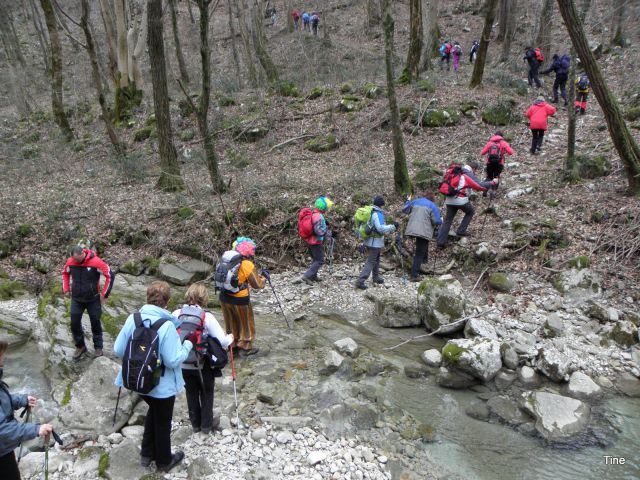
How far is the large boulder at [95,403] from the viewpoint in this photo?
488cm

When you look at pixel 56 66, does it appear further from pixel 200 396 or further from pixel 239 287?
pixel 200 396

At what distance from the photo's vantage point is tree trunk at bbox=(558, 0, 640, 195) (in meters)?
8.58

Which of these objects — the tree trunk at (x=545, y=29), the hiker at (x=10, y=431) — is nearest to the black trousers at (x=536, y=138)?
the tree trunk at (x=545, y=29)

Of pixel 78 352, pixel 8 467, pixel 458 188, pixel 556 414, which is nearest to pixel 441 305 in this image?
pixel 556 414

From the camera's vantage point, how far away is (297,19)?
29766 mm

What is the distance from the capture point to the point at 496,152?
33.6ft

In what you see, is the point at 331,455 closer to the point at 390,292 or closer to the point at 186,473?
the point at 186,473

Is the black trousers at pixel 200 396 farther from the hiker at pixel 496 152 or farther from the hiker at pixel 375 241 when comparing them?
the hiker at pixel 496 152

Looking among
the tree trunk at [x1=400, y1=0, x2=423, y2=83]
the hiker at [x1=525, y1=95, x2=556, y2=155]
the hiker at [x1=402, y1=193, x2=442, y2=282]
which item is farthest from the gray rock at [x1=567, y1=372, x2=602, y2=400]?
the tree trunk at [x1=400, y1=0, x2=423, y2=83]

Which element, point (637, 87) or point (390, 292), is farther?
point (637, 87)

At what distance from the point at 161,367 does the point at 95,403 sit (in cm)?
184

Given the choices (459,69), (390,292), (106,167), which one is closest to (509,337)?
(390,292)

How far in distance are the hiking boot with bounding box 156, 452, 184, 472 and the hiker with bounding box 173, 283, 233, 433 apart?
1.53 feet

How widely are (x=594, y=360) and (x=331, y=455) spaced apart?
4364mm
